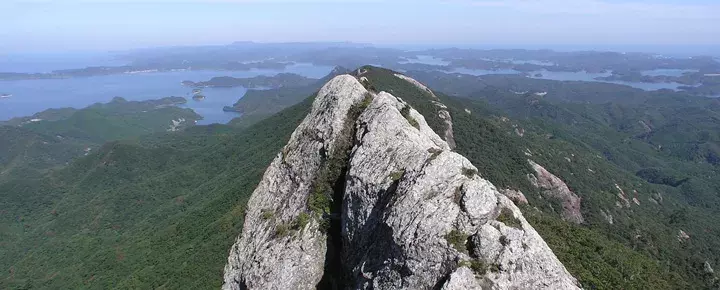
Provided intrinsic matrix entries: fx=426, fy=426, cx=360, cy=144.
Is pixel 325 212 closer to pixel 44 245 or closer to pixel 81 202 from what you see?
pixel 44 245

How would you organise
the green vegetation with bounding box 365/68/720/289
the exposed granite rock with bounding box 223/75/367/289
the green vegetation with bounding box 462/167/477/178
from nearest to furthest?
the green vegetation with bounding box 462/167/477/178 < the exposed granite rock with bounding box 223/75/367/289 < the green vegetation with bounding box 365/68/720/289

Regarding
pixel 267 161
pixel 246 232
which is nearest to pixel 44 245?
pixel 267 161

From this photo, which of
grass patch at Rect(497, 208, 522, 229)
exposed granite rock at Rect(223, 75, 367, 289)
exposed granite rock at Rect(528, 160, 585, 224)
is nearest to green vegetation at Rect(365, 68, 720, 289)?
exposed granite rock at Rect(528, 160, 585, 224)

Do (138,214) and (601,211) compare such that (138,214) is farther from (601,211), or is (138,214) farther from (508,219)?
→ (508,219)

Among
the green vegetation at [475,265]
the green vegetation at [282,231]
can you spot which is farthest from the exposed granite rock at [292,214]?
the green vegetation at [475,265]

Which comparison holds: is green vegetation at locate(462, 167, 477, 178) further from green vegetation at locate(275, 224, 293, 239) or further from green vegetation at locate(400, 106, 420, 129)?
green vegetation at locate(275, 224, 293, 239)

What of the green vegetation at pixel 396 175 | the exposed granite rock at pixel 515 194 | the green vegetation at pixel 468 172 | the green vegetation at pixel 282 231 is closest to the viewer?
the green vegetation at pixel 468 172

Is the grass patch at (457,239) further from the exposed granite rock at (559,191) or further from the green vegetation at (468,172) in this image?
the exposed granite rock at (559,191)
